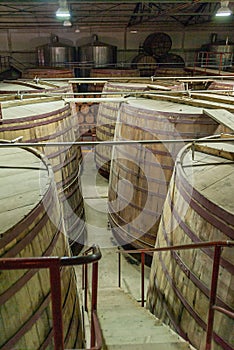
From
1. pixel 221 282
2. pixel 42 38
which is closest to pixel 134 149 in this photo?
pixel 221 282

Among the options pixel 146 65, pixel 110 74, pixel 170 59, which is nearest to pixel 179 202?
pixel 110 74

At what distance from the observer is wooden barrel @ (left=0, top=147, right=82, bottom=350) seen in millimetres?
1907

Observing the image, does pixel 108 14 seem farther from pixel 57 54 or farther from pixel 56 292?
pixel 56 292

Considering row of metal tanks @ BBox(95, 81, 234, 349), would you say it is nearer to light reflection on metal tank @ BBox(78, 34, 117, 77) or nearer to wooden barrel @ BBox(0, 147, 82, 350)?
wooden barrel @ BBox(0, 147, 82, 350)

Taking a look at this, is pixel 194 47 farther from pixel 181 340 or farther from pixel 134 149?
pixel 181 340

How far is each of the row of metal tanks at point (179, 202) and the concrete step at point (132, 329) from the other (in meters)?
0.19

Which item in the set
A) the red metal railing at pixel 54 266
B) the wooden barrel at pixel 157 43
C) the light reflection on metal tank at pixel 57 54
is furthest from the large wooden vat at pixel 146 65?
the red metal railing at pixel 54 266

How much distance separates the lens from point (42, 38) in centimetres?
1750

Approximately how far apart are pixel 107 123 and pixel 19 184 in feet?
19.1

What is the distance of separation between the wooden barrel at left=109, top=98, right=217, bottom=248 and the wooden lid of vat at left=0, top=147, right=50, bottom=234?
6.87 ft

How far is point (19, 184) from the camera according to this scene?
2855 mm

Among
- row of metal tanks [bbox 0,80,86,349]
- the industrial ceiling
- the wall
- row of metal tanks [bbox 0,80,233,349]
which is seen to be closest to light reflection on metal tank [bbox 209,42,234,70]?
the industrial ceiling

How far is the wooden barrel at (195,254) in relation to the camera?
90.2 inches

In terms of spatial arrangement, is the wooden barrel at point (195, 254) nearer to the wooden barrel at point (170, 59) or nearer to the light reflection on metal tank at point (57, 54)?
the light reflection on metal tank at point (57, 54)
